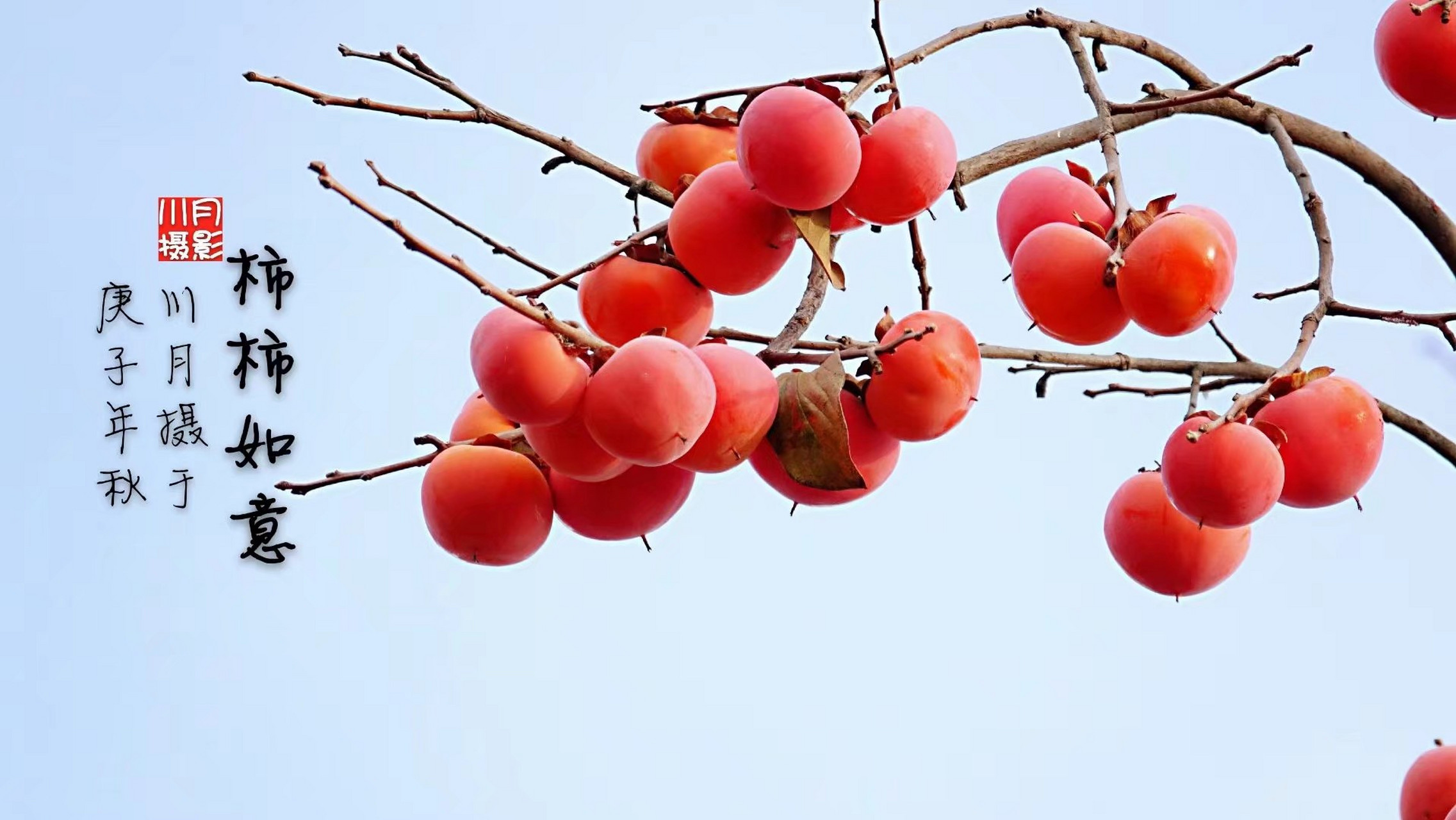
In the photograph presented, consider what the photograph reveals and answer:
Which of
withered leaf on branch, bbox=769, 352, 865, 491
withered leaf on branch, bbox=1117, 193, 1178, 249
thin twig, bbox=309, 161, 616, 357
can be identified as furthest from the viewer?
withered leaf on branch, bbox=1117, 193, 1178, 249

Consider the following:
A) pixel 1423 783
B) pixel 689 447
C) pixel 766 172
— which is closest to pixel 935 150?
pixel 766 172

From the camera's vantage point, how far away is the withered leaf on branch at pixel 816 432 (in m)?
0.67

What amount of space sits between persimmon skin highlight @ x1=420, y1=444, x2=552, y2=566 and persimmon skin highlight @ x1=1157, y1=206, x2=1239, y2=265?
363mm

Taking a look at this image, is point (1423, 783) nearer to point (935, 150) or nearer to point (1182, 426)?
point (1182, 426)

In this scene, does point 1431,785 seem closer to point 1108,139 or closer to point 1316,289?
point 1316,289

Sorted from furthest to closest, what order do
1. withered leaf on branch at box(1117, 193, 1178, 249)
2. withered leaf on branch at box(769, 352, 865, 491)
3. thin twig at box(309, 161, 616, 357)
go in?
withered leaf on branch at box(1117, 193, 1178, 249)
withered leaf on branch at box(769, 352, 865, 491)
thin twig at box(309, 161, 616, 357)

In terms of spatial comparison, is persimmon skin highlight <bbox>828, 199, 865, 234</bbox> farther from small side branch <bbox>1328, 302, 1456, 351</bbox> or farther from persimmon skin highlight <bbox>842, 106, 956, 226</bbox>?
small side branch <bbox>1328, 302, 1456, 351</bbox>

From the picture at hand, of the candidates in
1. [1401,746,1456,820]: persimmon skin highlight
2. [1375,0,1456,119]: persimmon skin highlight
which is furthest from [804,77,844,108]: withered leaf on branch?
[1401,746,1456,820]: persimmon skin highlight

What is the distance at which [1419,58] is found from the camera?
2.87ft

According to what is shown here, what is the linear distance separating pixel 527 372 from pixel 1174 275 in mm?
333

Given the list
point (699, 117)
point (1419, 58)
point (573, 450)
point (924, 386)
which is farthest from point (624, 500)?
point (1419, 58)

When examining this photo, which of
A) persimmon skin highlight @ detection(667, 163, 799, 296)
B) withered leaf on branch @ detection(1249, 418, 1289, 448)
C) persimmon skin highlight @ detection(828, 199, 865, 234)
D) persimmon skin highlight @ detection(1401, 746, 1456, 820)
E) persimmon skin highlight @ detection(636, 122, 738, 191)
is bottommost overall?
A: persimmon skin highlight @ detection(1401, 746, 1456, 820)

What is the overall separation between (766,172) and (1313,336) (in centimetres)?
31

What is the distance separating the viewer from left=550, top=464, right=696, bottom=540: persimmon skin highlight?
0.70 metres
